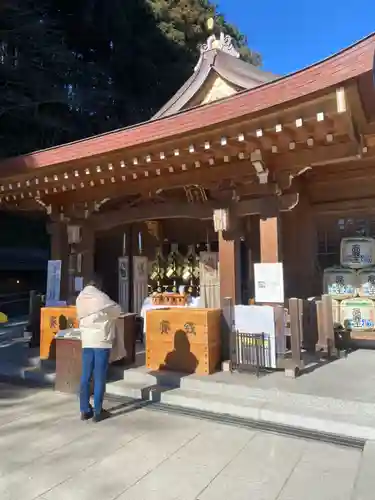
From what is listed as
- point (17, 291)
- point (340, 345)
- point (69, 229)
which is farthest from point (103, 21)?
point (340, 345)

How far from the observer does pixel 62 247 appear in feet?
25.7

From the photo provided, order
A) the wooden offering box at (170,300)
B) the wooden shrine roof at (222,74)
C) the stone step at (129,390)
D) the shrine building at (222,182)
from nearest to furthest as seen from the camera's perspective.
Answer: the shrine building at (222,182) < the stone step at (129,390) < the wooden offering box at (170,300) < the wooden shrine roof at (222,74)

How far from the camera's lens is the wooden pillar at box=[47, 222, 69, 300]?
7750 millimetres

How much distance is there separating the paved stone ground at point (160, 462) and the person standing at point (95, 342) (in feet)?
0.74

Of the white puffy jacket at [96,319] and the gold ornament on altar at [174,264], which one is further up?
the gold ornament on altar at [174,264]

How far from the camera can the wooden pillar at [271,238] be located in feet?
17.9

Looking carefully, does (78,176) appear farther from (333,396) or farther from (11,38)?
(11,38)

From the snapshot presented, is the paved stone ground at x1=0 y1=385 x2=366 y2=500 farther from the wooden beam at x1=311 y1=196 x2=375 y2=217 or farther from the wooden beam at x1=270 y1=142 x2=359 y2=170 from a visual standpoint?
the wooden beam at x1=311 y1=196 x2=375 y2=217

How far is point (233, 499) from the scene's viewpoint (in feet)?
8.37

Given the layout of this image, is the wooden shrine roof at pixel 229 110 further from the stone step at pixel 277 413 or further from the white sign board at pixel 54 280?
the stone step at pixel 277 413

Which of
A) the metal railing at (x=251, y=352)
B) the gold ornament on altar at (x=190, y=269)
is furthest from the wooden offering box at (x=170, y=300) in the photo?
the metal railing at (x=251, y=352)

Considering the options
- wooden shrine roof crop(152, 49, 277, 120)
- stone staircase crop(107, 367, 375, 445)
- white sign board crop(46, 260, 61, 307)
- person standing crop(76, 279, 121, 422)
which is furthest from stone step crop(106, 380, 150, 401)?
wooden shrine roof crop(152, 49, 277, 120)

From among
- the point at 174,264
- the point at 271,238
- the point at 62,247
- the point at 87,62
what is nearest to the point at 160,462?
the point at 271,238

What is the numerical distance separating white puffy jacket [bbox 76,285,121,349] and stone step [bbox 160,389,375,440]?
110 centimetres
